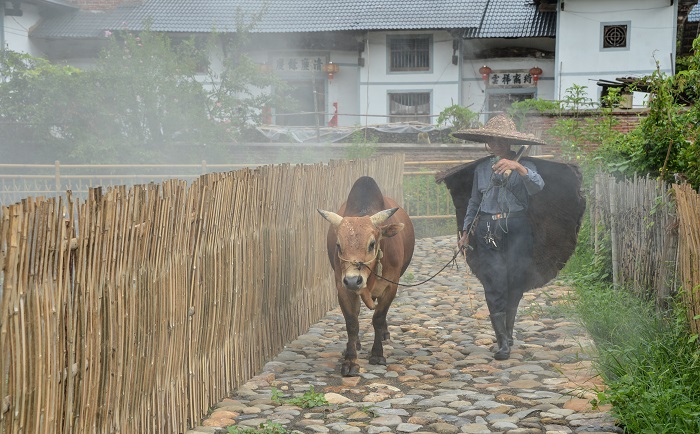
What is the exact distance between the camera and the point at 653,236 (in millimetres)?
7660

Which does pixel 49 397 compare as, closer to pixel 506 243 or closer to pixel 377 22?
pixel 506 243

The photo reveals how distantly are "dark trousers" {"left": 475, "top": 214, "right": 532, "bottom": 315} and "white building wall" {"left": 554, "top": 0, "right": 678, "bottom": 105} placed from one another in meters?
22.2

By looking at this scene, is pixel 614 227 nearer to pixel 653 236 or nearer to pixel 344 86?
pixel 653 236

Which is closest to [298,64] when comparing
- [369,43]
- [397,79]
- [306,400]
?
[369,43]

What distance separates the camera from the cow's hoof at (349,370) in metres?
7.37

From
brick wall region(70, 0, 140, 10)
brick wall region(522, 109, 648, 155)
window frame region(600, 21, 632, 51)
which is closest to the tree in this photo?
brick wall region(70, 0, 140, 10)

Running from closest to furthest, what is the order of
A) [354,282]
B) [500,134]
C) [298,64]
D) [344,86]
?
1. [354,282]
2. [500,134]
3. [344,86]
4. [298,64]

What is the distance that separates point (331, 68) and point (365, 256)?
27.4m

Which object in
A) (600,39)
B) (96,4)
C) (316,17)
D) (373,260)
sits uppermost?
(96,4)

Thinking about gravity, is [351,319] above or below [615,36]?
below

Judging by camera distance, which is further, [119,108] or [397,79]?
[397,79]

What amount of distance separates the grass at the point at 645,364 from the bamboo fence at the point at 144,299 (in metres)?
2.60

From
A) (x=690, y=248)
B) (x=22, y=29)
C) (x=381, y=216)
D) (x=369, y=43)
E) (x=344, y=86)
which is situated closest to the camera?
(x=690, y=248)

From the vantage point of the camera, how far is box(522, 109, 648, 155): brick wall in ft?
53.2
